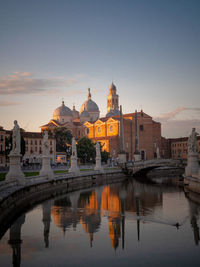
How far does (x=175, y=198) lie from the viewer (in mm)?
30812

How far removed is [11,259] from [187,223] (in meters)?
10.1

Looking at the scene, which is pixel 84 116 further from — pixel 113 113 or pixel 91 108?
pixel 113 113

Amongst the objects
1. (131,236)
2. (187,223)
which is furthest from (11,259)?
(187,223)

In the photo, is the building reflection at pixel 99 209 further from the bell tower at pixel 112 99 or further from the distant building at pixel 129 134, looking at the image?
the bell tower at pixel 112 99

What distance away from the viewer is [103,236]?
16.7 m

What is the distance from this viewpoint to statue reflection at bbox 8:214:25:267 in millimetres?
13328

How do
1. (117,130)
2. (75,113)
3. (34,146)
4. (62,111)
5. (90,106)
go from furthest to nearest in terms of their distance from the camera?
(75,113) < (90,106) < (62,111) < (117,130) < (34,146)

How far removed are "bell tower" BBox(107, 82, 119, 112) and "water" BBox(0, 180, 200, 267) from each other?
101 m


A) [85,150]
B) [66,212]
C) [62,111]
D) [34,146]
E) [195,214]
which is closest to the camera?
[195,214]

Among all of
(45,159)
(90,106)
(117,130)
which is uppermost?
(90,106)

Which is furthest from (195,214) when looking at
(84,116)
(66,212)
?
(84,116)

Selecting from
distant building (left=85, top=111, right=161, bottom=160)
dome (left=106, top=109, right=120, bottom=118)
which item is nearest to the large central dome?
dome (left=106, top=109, right=120, bottom=118)

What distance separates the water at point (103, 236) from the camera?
44.2 feet

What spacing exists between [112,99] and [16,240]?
112630 millimetres
